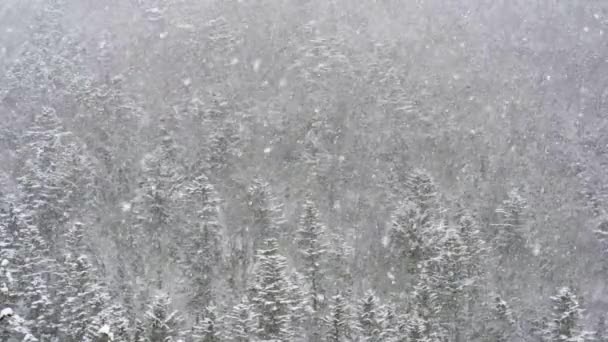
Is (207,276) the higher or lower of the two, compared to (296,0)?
lower

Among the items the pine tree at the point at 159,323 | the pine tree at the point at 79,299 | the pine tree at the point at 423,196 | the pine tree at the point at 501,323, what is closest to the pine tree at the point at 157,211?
the pine tree at the point at 79,299

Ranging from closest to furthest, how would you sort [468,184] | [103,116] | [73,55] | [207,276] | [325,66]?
[207,276] < [468,184] < [103,116] < [325,66] < [73,55]

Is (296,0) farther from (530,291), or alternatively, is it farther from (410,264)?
(530,291)

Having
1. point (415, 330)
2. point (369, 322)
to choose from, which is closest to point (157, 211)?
point (369, 322)

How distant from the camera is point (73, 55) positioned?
58.1 metres

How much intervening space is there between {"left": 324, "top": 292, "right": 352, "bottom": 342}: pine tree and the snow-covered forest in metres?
0.15

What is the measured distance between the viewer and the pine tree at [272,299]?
3475 centimetres

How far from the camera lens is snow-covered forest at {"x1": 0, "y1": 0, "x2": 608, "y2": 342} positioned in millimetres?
37625

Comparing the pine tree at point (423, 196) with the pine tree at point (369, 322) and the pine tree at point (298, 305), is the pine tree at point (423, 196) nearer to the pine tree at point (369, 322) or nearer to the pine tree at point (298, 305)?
the pine tree at point (369, 322)

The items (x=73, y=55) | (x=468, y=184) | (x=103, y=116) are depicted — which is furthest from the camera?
(x=73, y=55)

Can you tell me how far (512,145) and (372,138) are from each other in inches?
483

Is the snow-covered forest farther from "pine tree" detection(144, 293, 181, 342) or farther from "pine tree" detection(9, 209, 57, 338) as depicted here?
"pine tree" detection(9, 209, 57, 338)

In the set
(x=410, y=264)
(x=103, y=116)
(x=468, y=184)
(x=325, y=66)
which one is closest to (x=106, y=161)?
(x=103, y=116)

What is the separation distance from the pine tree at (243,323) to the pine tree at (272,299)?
1.88ft
